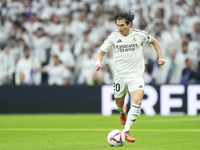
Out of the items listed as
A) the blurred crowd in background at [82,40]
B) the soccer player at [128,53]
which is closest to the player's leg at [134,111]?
the soccer player at [128,53]

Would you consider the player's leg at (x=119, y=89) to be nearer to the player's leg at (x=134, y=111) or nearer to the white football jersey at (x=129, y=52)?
the white football jersey at (x=129, y=52)

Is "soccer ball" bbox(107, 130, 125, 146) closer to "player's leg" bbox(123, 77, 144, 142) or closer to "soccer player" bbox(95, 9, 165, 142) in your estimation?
"player's leg" bbox(123, 77, 144, 142)

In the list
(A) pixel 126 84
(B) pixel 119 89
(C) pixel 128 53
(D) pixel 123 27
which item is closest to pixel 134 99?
(A) pixel 126 84

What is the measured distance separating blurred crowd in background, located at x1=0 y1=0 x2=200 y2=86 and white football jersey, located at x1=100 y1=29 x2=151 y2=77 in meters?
6.69

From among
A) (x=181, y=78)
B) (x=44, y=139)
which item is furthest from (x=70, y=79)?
(x=44, y=139)

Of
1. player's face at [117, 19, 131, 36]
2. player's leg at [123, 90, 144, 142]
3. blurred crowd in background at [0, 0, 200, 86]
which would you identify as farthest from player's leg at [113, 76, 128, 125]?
blurred crowd in background at [0, 0, 200, 86]

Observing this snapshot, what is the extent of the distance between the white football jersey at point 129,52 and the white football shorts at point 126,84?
0.09 meters

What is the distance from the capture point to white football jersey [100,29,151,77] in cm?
Result: 755

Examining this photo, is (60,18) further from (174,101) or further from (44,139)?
(44,139)

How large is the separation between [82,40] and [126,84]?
316 inches

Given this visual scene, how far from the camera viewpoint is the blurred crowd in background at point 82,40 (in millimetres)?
14617

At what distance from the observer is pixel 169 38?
15.2m

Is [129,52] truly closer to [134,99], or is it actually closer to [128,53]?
[128,53]

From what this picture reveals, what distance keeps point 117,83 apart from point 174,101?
6996 mm
